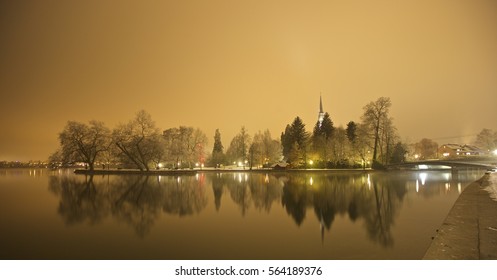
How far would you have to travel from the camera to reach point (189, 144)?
47.1 meters

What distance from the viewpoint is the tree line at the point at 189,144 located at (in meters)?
37.3

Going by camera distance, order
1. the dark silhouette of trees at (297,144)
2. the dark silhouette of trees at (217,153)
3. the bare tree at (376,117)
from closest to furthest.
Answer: the bare tree at (376,117) → the dark silhouette of trees at (297,144) → the dark silhouette of trees at (217,153)

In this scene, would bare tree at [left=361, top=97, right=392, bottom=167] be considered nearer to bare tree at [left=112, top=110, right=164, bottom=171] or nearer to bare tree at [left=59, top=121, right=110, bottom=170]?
bare tree at [left=112, top=110, right=164, bottom=171]

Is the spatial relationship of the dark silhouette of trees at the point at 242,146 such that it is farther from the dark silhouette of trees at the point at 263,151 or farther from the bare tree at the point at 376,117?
the bare tree at the point at 376,117

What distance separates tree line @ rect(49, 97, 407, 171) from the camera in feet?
123

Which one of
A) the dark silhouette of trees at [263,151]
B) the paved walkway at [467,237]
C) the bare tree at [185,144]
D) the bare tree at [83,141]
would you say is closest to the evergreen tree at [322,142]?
the dark silhouette of trees at [263,151]

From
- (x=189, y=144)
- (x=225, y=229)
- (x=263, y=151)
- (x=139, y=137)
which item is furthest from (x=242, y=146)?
(x=225, y=229)

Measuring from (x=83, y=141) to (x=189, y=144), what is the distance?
46.9 ft

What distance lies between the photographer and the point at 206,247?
6.91 metres
